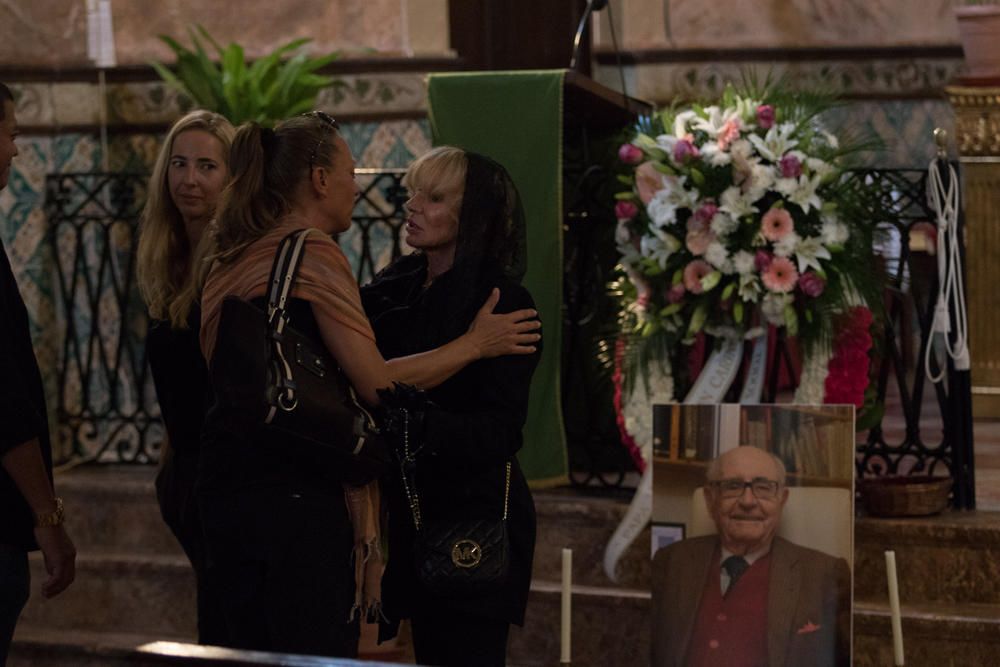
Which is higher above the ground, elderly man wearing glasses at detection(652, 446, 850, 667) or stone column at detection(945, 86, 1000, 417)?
stone column at detection(945, 86, 1000, 417)

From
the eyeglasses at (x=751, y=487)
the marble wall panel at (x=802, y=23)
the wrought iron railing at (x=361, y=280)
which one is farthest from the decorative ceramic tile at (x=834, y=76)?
the eyeglasses at (x=751, y=487)

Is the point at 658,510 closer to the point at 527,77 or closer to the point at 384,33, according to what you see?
the point at 527,77

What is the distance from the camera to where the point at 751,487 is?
3.78 m

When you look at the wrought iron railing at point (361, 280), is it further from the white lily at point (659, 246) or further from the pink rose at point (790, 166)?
the pink rose at point (790, 166)

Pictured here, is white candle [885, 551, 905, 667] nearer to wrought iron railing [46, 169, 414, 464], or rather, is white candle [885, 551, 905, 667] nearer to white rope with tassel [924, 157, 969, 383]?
white rope with tassel [924, 157, 969, 383]

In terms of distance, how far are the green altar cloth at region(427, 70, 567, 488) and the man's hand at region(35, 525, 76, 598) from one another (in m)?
2.37

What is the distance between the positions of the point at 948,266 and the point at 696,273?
2.66 feet

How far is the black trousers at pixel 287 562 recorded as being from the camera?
2605 millimetres

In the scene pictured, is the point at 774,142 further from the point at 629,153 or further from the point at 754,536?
the point at 754,536

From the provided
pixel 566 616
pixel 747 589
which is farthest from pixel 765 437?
pixel 566 616

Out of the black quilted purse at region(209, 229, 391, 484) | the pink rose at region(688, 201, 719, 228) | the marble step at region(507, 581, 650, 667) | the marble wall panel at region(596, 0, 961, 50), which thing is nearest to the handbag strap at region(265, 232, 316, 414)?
the black quilted purse at region(209, 229, 391, 484)

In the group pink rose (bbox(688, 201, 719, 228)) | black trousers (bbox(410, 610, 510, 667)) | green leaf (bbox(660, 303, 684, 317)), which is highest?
pink rose (bbox(688, 201, 719, 228))

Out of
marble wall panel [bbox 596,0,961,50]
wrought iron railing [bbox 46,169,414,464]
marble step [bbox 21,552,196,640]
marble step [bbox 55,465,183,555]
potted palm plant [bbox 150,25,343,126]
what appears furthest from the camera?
marble wall panel [bbox 596,0,961,50]

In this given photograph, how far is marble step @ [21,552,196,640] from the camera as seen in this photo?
5.18 m
